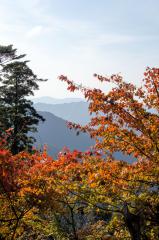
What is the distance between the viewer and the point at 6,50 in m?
40.5

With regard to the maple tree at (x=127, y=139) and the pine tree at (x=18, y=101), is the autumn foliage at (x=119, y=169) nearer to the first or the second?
the maple tree at (x=127, y=139)

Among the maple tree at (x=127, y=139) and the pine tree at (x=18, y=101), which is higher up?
the pine tree at (x=18, y=101)

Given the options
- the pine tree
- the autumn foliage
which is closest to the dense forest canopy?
the autumn foliage

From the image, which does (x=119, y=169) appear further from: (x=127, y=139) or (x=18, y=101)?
(x=18, y=101)

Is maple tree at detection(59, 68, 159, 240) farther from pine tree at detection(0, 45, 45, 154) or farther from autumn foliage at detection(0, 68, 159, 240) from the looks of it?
pine tree at detection(0, 45, 45, 154)

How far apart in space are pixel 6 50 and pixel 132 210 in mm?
31139

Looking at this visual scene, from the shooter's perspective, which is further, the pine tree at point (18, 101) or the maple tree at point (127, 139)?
the pine tree at point (18, 101)

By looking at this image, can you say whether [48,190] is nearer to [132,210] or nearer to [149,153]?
[132,210]

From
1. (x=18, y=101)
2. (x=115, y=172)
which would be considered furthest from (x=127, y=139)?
(x=18, y=101)

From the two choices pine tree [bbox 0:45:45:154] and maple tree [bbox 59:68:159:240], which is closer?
maple tree [bbox 59:68:159:240]

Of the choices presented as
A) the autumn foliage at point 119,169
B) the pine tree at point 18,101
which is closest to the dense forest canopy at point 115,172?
the autumn foliage at point 119,169

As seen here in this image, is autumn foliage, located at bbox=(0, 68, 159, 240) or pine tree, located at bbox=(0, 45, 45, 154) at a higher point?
pine tree, located at bbox=(0, 45, 45, 154)

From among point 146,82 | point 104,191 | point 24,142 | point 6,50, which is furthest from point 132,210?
point 6,50

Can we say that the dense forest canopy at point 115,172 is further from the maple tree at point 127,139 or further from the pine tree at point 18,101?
the pine tree at point 18,101
